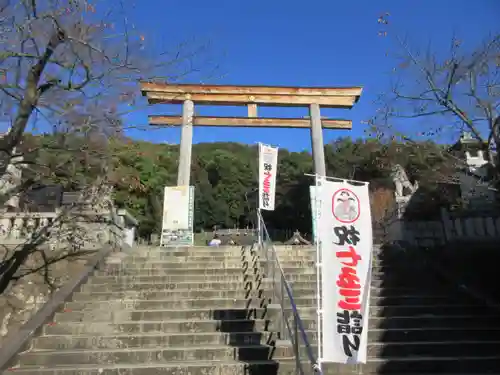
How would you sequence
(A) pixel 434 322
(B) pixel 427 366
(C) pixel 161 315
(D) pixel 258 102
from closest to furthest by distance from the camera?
1. (B) pixel 427 366
2. (A) pixel 434 322
3. (C) pixel 161 315
4. (D) pixel 258 102

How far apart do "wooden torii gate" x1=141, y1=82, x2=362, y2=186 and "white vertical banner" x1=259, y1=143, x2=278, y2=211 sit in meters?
1.45

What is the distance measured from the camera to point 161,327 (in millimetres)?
5965

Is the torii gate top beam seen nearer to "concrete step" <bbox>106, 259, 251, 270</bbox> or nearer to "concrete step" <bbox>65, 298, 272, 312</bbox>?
"concrete step" <bbox>106, 259, 251, 270</bbox>

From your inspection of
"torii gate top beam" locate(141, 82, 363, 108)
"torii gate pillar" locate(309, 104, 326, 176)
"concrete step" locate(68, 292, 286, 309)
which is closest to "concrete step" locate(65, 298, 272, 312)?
"concrete step" locate(68, 292, 286, 309)

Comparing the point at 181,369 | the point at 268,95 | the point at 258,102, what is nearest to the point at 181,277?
the point at 181,369

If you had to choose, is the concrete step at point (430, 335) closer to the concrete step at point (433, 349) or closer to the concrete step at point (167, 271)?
the concrete step at point (433, 349)

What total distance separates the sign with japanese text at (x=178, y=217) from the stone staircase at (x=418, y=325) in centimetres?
412

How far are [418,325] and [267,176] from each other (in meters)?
6.84

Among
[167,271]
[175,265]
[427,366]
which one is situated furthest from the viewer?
[175,265]

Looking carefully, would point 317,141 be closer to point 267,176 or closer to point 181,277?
point 267,176

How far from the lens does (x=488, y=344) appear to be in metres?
5.55

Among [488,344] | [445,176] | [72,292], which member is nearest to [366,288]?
[488,344]

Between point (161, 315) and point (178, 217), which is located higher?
point (178, 217)

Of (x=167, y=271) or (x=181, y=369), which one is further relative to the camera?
(x=167, y=271)
